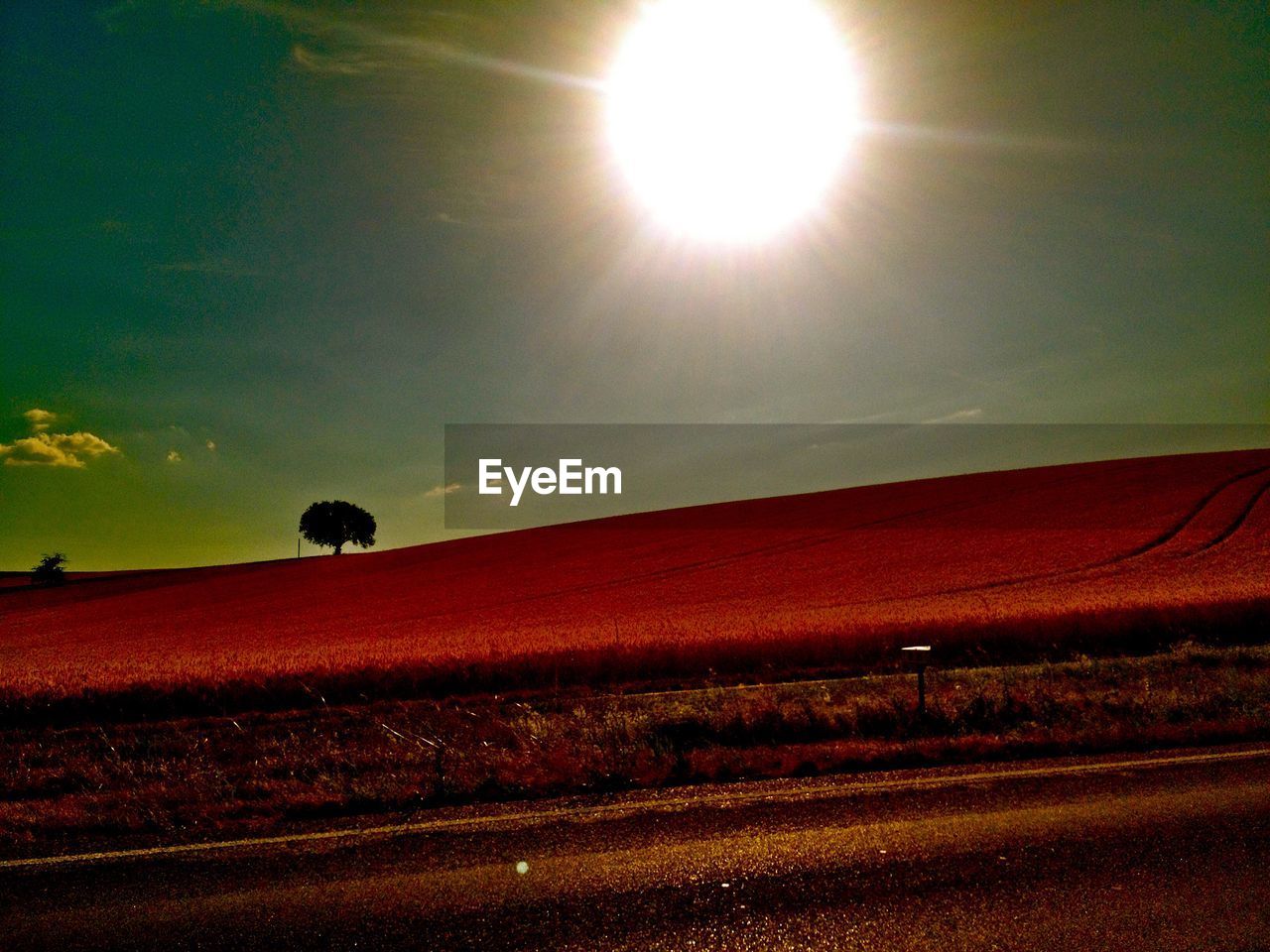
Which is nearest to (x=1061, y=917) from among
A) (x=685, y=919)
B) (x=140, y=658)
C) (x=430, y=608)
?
(x=685, y=919)

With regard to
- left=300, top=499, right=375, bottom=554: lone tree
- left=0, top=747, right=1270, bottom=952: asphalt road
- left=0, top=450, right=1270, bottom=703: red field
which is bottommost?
left=0, top=747, right=1270, bottom=952: asphalt road

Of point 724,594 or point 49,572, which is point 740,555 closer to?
point 724,594

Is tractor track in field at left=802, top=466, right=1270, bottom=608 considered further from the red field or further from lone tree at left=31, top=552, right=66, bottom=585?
lone tree at left=31, top=552, right=66, bottom=585

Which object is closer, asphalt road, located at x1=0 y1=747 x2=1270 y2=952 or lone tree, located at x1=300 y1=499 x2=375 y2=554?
asphalt road, located at x1=0 y1=747 x2=1270 y2=952

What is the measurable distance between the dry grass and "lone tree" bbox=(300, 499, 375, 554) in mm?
76392

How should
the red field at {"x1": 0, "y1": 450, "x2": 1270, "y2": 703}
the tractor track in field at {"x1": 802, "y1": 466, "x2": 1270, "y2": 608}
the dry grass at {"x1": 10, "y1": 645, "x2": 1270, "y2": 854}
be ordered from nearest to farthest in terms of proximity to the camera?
the dry grass at {"x1": 10, "y1": 645, "x2": 1270, "y2": 854}
the red field at {"x1": 0, "y1": 450, "x2": 1270, "y2": 703}
the tractor track in field at {"x1": 802, "y1": 466, "x2": 1270, "y2": 608}

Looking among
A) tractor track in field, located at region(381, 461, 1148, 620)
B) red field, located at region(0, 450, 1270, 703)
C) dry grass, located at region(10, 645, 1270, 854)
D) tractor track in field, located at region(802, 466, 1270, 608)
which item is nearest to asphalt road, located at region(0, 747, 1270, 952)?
dry grass, located at region(10, 645, 1270, 854)

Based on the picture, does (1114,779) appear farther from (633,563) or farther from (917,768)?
(633,563)

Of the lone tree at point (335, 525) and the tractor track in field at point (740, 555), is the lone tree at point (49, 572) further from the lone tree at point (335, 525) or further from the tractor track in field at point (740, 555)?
the tractor track in field at point (740, 555)

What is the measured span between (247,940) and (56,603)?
64592 millimetres

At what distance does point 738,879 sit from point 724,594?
26.5 metres

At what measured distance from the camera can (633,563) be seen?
140 feet

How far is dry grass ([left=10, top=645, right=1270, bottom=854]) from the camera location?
23.8 ft

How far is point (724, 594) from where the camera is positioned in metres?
31.3
